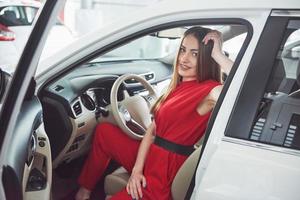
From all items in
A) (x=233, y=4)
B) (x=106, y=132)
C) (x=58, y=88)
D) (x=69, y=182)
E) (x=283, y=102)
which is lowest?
(x=69, y=182)

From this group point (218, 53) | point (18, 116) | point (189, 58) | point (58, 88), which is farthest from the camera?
point (58, 88)

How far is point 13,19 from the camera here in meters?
4.55

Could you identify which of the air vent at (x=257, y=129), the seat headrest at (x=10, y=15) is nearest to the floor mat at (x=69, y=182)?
the air vent at (x=257, y=129)

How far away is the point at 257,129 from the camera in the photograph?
4.00 feet

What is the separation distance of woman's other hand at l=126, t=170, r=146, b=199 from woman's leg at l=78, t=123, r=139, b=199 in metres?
0.27

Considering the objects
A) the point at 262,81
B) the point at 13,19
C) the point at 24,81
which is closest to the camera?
the point at 24,81

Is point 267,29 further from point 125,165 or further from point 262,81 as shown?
point 125,165

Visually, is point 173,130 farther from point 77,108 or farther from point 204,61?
point 77,108

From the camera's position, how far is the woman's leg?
2094mm

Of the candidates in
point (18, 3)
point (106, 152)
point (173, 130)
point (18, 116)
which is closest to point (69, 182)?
point (106, 152)

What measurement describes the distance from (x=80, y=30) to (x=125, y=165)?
5.71 m

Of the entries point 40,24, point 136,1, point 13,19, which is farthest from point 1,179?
point 136,1

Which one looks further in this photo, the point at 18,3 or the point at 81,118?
the point at 18,3

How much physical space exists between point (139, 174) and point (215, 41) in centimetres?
72
